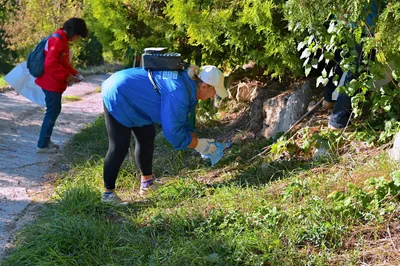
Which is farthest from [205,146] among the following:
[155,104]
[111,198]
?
[111,198]

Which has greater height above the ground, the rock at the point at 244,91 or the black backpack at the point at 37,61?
the black backpack at the point at 37,61

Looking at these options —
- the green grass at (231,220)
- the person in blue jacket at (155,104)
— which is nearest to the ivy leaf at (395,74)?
the green grass at (231,220)

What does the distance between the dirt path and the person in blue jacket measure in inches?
31.1

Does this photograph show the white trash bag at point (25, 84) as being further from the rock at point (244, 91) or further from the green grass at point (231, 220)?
the green grass at point (231, 220)

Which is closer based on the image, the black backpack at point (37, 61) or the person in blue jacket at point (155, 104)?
the person in blue jacket at point (155, 104)

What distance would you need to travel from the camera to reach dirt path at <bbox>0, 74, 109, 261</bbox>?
462 centimetres

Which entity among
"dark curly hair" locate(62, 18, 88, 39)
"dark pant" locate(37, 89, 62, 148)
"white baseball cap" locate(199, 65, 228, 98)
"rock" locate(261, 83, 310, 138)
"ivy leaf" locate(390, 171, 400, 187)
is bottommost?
"dark pant" locate(37, 89, 62, 148)

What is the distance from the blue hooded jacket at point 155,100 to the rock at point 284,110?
144 cm

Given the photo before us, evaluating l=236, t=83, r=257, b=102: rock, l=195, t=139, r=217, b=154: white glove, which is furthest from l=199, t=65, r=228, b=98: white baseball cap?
l=236, t=83, r=257, b=102: rock

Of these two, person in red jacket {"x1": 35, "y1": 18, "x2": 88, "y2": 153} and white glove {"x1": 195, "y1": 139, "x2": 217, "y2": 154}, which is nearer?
white glove {"x1": 195, "y1": 139, "x2": 217, "y2": 154}

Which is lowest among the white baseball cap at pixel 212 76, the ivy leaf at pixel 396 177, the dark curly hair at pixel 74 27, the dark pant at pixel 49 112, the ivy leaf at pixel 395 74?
the dark pant at pixel 49 112

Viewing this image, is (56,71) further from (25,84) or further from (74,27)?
(25,84)

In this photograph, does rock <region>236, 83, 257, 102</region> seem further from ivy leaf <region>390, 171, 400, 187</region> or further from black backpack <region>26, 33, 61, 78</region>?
ivy leaf <region>390, 171, 400, 187</region>

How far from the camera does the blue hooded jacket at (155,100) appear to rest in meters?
4.16
